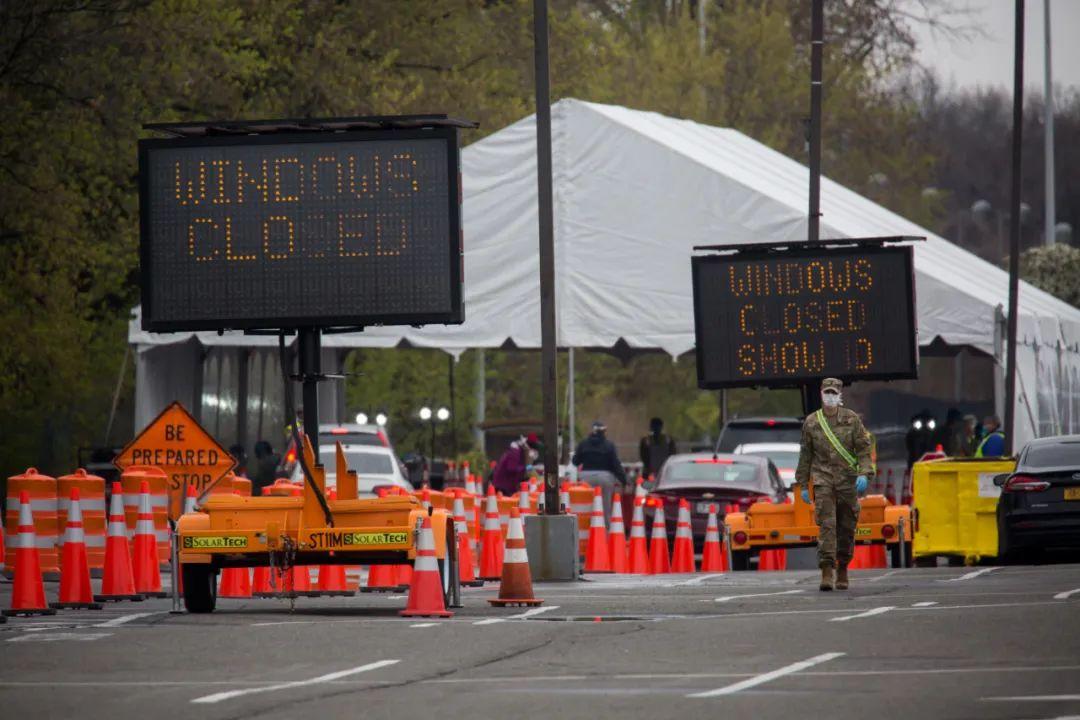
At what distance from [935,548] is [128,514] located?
29.3ft

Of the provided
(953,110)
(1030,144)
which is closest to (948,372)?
(953,110)

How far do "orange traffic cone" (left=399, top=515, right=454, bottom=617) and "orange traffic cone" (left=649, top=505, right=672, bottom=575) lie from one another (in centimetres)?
997

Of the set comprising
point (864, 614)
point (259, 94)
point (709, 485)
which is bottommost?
point (864, 614)

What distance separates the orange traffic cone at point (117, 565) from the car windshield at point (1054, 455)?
10341 millimetres

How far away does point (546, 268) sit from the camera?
25625mm

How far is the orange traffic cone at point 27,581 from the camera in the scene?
1938 cm

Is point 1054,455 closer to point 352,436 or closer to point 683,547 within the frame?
point 683,547

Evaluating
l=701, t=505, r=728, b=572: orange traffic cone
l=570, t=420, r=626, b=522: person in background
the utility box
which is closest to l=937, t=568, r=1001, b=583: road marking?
the utility box

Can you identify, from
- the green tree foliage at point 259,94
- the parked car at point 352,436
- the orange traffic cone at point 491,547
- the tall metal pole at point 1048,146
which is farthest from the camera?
the tall metal pole at point 1048,146


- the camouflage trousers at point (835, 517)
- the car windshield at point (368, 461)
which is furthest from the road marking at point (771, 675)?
the car windshield at point (368, 461)

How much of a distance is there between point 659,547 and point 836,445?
7.15 meters

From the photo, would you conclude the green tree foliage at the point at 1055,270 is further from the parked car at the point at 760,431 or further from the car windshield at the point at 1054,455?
the car windshield at the point at 1054,455

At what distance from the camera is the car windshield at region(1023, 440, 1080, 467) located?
27.1 m

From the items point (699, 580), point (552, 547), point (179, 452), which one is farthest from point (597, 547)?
point (179, 452)
